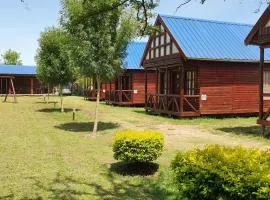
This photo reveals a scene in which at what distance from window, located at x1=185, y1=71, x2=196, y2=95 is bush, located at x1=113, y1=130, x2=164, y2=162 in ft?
45.1

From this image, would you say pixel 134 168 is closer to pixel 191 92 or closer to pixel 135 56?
pixel 191 92

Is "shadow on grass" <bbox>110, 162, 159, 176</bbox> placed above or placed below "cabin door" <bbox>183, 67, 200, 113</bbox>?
below

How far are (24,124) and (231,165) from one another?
631 inches

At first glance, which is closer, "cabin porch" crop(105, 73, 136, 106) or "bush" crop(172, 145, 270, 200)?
"bush" crop(172, 145, 270, 200)

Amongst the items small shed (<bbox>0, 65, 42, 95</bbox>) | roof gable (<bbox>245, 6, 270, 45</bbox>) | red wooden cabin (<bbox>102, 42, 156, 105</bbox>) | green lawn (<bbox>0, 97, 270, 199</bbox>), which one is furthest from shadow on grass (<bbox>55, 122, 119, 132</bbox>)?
small shed (<bbox>0, 65, 42, 95</bbox>)

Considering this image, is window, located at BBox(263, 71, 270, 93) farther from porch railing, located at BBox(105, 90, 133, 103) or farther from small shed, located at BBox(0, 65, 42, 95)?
small shed, located at BBox(0, 65, 42, 95)

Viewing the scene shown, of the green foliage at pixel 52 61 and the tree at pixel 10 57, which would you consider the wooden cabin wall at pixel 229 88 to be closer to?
the green foliage at pixel 52 61

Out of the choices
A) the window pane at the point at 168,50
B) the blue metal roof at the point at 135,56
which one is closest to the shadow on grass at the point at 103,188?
the window pane at the point at 168,50

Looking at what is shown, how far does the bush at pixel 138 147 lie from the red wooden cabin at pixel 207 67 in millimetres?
11868

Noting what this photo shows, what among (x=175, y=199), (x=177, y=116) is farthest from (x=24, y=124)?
(x=175, y=199)

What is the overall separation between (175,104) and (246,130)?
6267mm

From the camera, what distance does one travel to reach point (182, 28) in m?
23.7

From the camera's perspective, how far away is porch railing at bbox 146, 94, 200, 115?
22.3 meters

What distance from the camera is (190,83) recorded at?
2436 centimetres
